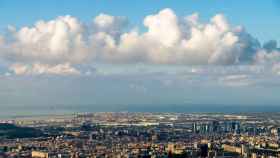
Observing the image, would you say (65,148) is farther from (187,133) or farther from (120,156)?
(187,133)

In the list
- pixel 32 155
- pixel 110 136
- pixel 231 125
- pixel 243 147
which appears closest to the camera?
pixel 32 155

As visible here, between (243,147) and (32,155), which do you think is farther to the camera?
(243,147)

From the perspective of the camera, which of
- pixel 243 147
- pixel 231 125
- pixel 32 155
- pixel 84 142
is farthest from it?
pixel 231 125

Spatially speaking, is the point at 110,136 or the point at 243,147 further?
the point at 110,136

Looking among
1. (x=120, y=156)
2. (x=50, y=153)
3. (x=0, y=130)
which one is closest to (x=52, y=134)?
(x=0, y=130)

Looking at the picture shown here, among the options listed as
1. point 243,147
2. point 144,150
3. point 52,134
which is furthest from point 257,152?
point 52,134

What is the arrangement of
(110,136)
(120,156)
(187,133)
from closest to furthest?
(120,156), (110,136), (187,133)

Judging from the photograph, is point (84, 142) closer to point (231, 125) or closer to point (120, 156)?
point (120, 156)

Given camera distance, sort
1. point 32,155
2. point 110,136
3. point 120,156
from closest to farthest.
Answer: point 120,156 → point 32,155 → point 110,136
